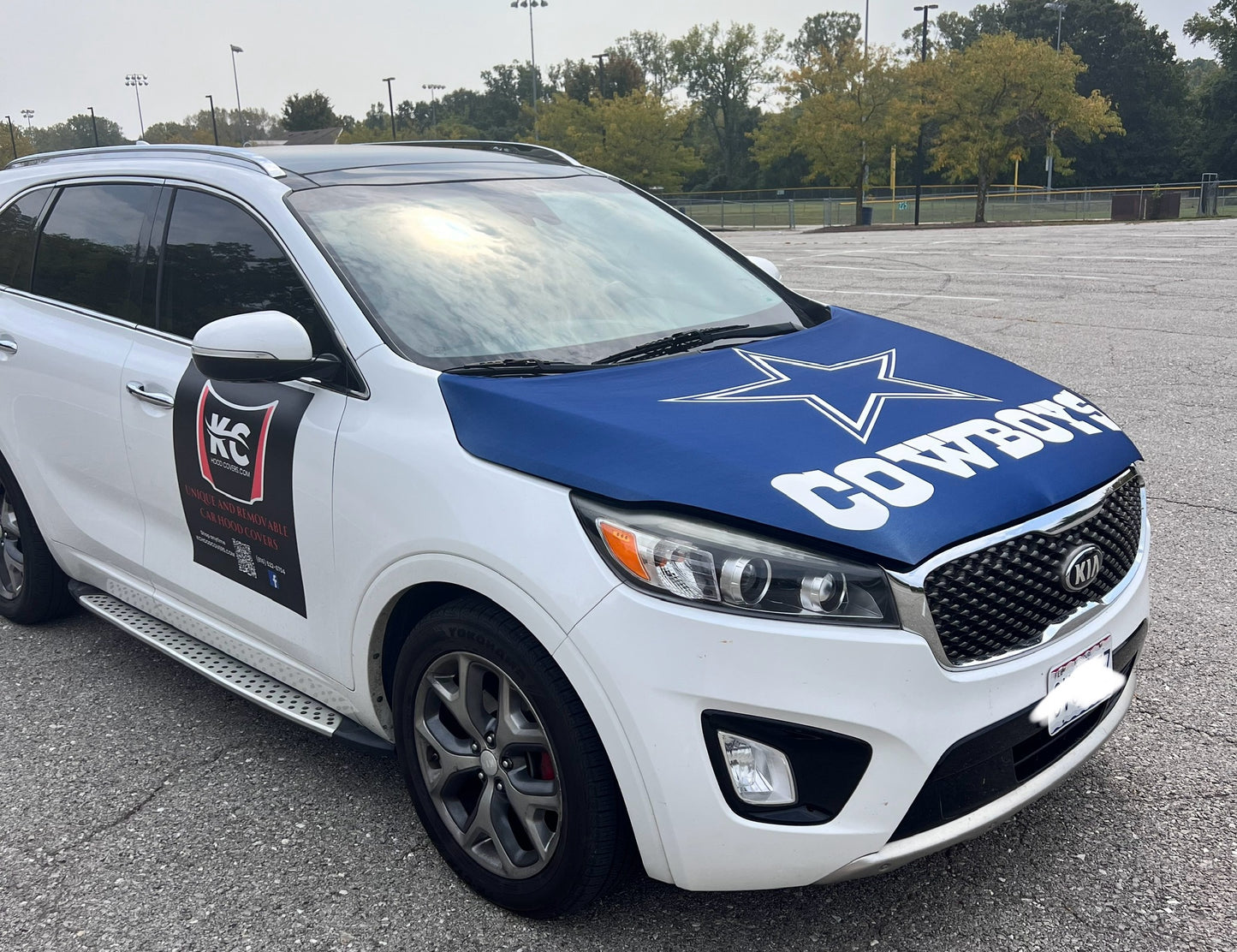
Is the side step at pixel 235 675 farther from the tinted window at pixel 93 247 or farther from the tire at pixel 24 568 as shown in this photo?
→ the tinted window at pixel 93 247

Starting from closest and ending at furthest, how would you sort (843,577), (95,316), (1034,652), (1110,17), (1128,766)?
(843,577) < (1034,652) < (1128,766) < (95,316) < (1110,17)

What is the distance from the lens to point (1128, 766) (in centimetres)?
310

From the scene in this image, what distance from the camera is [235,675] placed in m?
3.23

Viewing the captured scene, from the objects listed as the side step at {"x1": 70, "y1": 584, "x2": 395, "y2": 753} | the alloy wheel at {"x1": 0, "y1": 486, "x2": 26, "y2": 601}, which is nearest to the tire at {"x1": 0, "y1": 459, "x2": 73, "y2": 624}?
the alloy wheel at {"x1": 0, "y1": 486, "x2": 26, "y2": 601}

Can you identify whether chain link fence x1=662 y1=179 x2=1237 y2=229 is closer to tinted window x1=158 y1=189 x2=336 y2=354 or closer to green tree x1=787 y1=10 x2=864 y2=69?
tinted window x1=158 y1=189 x2=336 y2=354

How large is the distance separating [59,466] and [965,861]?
3.18m

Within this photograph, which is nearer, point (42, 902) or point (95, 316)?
point (42, 902)

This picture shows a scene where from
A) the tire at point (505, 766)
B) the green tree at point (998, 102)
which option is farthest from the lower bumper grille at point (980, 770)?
the green tree at point (998, 102)

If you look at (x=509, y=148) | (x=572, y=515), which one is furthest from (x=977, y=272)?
(x=572, y=515)

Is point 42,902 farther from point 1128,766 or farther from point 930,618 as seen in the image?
point 1128,766

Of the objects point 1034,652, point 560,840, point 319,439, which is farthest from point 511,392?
point 1034,652

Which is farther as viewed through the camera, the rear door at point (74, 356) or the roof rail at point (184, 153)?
the rear door at point (74, 356)

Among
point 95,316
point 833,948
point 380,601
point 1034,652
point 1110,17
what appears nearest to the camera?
point 1034,652

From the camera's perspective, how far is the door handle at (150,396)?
3.21 m
